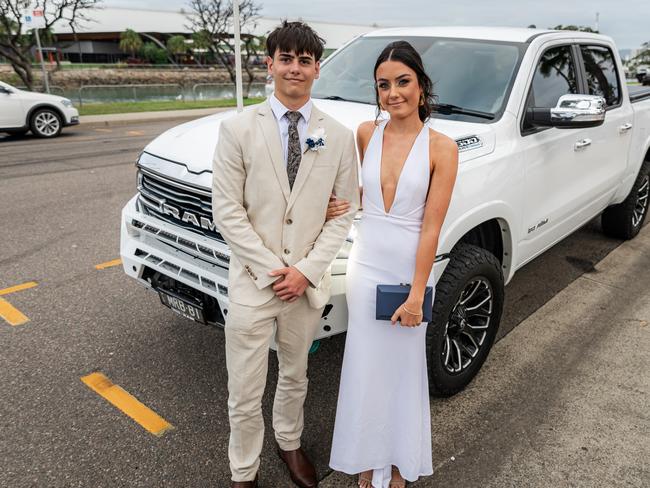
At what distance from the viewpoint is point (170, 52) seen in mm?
73000

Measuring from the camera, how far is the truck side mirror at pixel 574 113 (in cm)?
332

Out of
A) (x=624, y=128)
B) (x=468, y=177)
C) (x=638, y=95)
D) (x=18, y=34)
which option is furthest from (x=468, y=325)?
(x=18, y=34)

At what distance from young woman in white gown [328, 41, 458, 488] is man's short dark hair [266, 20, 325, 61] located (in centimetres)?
29

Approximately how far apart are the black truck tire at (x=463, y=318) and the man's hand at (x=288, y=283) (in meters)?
0.86

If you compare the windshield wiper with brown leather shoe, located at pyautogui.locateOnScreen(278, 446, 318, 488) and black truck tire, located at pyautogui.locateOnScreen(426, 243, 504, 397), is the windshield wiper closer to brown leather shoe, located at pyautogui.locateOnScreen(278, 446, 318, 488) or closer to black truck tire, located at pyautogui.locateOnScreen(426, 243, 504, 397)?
black truck tire, located at pyautogui.locateOnScreen(426, 243, 504, 397)

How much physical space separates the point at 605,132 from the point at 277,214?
3308mm

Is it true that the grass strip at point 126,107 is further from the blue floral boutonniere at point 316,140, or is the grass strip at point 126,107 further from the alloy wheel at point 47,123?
the blue floral boutonniere at point 316,140

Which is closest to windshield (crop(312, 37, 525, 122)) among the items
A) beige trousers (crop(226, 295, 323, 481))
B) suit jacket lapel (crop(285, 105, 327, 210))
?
suit jacket lapel (crop(285, 105, 327, 210))

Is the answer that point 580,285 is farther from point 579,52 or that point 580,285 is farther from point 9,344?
point 9,344

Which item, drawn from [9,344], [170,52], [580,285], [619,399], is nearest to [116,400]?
[9,344]

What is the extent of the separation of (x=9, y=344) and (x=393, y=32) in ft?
11.5

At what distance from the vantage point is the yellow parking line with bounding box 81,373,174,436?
3.02 m

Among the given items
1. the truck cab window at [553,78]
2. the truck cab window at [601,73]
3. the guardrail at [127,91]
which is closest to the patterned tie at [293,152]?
the truck cab window at [553,78]

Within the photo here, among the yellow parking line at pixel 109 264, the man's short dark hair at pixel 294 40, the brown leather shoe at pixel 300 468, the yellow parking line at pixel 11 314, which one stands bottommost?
the yellow parking line at pixel 109 264
